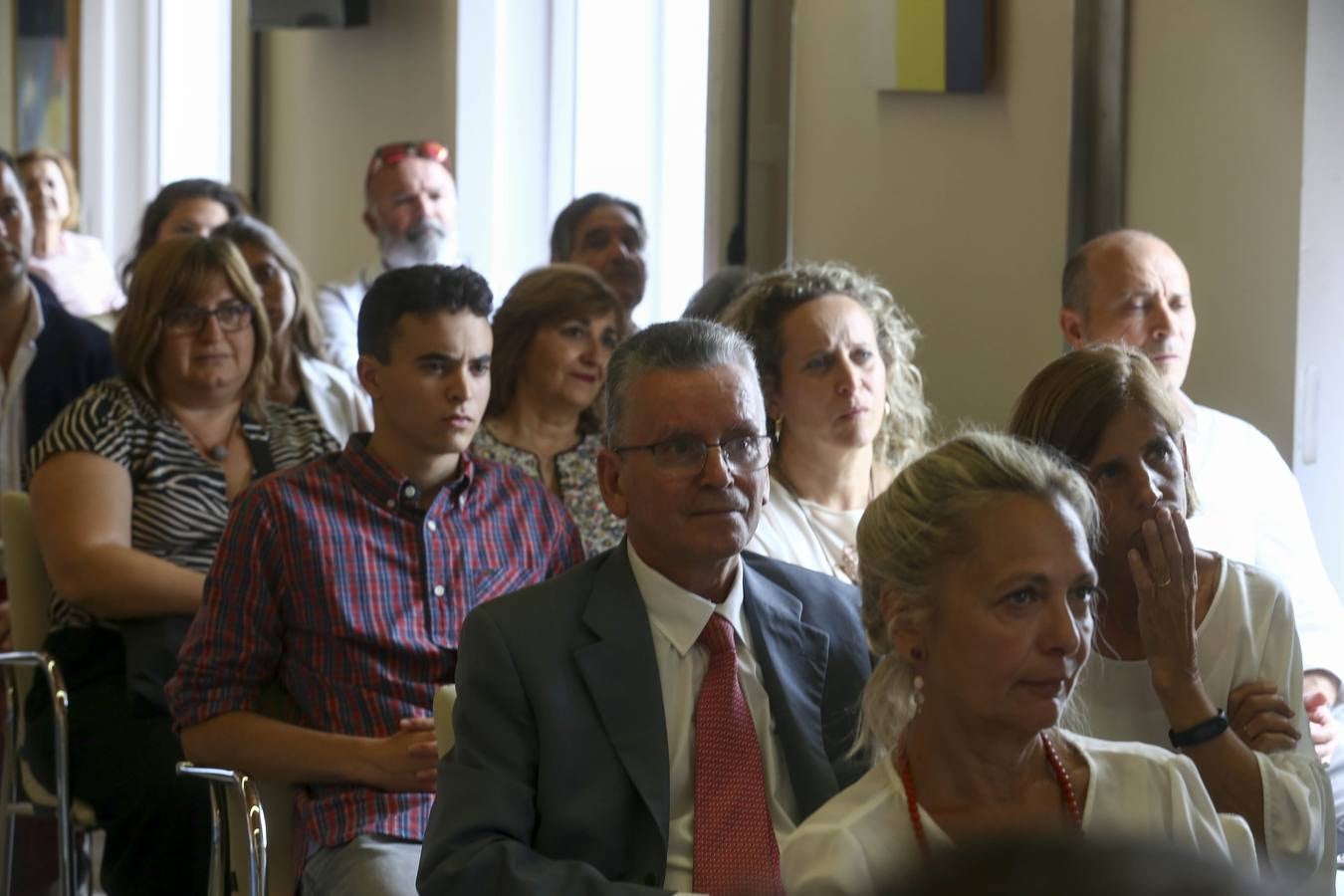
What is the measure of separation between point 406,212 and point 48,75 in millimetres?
5130

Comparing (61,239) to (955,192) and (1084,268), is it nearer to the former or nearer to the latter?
(955,192)

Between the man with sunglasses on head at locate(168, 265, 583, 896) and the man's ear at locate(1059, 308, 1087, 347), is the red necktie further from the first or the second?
the man's ear at locate(1059, 308, 1087, 347)

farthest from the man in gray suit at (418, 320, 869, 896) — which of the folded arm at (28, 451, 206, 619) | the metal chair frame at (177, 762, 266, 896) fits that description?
the folded arm at (28, 451, 206, 619)

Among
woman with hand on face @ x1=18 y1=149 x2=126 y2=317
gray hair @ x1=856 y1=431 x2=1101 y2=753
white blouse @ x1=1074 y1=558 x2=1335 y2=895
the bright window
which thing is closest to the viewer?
gray hair @ x1=856 y1=431 x2=1101 y2=753

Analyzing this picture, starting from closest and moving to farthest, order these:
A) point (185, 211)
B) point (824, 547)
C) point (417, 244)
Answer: point (824, 547) → point (185, 211) → point (417, 244)

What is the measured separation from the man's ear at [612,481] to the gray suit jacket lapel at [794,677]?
18cm

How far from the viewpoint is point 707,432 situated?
2.11 metres

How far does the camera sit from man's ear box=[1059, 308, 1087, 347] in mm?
3576

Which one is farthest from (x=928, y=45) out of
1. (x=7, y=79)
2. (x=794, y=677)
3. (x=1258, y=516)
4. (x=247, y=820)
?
(x=7, y=79)

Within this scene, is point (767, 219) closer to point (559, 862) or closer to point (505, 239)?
point (505, 239)

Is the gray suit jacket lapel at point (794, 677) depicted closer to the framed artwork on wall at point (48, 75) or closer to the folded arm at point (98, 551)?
the folded arm at point (98, 551)

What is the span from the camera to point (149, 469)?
10.6 feet

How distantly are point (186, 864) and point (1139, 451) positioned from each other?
1813mm

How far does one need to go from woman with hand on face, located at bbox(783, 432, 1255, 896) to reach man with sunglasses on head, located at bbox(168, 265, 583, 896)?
3.02 ft
